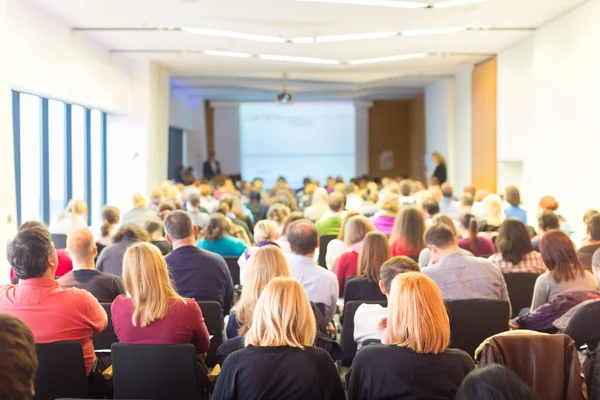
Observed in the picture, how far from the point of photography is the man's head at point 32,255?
3.49m

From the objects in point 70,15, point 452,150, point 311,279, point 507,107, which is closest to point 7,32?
point 70,15

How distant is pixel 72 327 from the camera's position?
138 inches

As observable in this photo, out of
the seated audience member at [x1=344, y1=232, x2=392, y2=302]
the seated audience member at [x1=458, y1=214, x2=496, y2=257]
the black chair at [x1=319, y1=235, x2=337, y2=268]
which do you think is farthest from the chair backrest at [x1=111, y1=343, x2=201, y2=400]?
the black chair at [x1=319, y1=235, x2=337, y2=268]

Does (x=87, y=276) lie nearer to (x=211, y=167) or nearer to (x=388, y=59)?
(x=388, y=59)

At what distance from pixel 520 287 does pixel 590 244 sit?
727mm

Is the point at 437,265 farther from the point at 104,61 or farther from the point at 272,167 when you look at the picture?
the point at 272,167

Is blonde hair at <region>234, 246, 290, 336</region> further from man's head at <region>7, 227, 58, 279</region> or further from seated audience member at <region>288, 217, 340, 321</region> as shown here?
man's head at <region>7, 227, 58, 279</region>

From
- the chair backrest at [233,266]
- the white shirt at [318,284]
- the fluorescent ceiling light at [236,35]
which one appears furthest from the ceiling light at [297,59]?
the white shirt at [318,284]

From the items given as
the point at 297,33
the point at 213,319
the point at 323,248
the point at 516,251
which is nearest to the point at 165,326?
the point at 213,319

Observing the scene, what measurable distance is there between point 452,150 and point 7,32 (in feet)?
37.4

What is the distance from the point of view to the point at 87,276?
4.52 m

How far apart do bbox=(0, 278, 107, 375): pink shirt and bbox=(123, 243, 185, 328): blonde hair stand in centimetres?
21

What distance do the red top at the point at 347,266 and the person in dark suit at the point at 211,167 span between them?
15439 millimetres

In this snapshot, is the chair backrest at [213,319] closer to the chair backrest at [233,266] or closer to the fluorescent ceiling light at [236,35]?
the chair backrest at [233,266]
